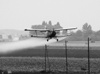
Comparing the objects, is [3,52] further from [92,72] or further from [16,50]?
[92,72]

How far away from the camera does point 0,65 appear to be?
72.6 m

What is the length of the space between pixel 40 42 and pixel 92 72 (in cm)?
3894

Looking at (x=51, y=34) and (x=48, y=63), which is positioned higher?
(x=51, y=34)

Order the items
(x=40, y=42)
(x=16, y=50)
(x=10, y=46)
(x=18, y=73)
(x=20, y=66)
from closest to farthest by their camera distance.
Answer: (x=18, y=73), (x=20, y=66), (x=40, y=42), (x=10, y=46), (x=16, y=50)

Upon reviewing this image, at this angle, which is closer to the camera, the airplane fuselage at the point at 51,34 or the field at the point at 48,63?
the airplane fuselage at the point at 51,34

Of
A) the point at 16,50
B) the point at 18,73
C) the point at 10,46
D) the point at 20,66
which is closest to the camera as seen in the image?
the point at 18,73

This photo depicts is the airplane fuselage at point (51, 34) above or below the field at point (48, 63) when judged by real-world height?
above

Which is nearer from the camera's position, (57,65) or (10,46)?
(57,65)

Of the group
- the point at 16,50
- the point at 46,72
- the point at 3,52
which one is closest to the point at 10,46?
the point at 3,52

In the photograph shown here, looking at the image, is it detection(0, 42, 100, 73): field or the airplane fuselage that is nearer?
the airplane fuselage

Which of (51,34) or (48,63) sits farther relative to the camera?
(48,63)

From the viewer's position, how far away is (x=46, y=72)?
59188mm

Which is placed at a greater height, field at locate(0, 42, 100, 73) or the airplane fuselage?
the airplane fuselage

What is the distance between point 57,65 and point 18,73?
56.3ft
